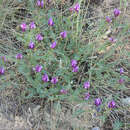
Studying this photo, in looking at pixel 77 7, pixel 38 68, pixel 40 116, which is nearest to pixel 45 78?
pixel 38 68

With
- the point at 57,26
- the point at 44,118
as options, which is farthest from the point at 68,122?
the point at 57,26

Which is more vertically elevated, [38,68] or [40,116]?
[38,68]

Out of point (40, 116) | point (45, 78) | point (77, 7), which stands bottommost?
point (40, 116)

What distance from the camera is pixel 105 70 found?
218 cm

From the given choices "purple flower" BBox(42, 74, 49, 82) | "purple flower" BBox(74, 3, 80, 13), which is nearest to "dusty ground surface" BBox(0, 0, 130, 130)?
"purple flower" BBox(42, 74, 49, 82)

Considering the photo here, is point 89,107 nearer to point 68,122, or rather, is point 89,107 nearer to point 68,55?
point 68,122

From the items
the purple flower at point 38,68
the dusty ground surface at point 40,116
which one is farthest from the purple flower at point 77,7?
the dusty ground surface at point 40,116

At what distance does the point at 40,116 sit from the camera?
6.33 feet

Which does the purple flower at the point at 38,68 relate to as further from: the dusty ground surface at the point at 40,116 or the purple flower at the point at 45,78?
the dusty ground surface at the point at 40,116

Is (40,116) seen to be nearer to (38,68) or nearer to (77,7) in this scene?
(38,68)

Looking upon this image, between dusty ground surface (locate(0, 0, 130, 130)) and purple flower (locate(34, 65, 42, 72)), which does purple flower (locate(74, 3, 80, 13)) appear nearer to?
purple flower (locate(34, 65, 42, 72))

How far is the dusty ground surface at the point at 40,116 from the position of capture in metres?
1.86

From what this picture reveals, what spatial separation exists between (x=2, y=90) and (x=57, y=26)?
2.69 ft

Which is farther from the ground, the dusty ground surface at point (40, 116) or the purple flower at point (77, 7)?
the purple flower at point (77, 7)
